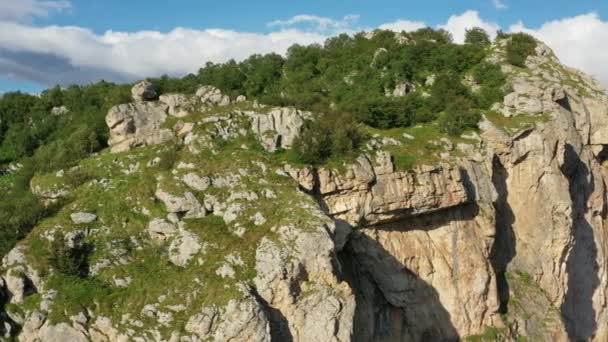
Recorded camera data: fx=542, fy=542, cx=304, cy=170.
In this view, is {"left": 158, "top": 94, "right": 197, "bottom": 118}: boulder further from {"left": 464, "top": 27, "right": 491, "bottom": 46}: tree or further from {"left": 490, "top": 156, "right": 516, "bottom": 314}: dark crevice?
{"left": 464, "top": 27, "right": 491, "bottom": 46}: tree

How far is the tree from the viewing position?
4634 cm

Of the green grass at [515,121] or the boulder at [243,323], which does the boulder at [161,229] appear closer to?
the boulder at [243,323]

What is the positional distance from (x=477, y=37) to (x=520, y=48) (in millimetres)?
6415

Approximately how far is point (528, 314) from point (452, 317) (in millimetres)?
5368

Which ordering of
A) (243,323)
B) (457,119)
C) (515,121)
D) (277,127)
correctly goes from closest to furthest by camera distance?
1. (243,323)
2. (277,127)
3. (457,119)
4. (515,121)

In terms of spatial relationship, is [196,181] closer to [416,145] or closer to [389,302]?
[389,302]

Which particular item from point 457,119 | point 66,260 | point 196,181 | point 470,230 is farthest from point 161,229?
point 457,119

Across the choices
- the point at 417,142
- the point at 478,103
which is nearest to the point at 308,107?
the point at 417,142

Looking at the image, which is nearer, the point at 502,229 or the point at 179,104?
the point at 179,104

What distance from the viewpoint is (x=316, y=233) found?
71.8ft

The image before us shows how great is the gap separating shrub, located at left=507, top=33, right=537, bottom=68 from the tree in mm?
3200

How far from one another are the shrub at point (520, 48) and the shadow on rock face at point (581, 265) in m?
8.31

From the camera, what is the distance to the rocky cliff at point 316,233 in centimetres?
2055

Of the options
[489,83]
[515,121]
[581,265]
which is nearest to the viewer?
[515,121]
